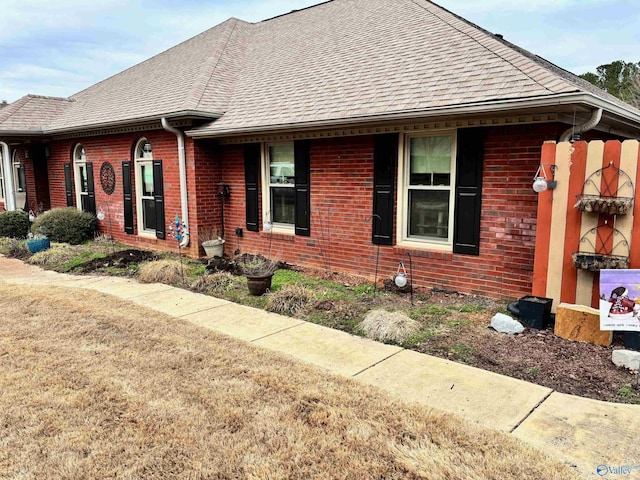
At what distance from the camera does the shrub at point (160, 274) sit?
816 cm

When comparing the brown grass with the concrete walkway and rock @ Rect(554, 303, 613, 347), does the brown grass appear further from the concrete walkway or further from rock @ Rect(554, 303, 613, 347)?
rock @ Rect(554, 303, 613, 347)

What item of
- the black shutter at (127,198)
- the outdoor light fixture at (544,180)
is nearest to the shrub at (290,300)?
the outdoor light fixture at (544,180)

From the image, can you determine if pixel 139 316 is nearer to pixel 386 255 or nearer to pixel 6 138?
pixel 386 255

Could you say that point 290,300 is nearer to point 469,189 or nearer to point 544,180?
point 469,189

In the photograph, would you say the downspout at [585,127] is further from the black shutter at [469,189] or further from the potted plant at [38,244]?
the potted plant at [38,244]

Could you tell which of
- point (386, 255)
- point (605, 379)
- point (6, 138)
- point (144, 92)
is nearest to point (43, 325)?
point (386, 255)

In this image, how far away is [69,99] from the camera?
15.8 metres

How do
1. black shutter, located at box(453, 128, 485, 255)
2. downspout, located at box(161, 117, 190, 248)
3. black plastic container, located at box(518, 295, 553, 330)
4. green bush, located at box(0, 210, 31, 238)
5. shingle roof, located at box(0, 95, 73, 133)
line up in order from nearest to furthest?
black plastic container, located at box(518, 295, 553, 330)
black shutter, located at box(453, 128, 485, 255)
downspout, located at box(161, 117, 190, 248)
green bush, located at box(0, 210, 31, 238)
shingle roof, located at box(0, 95, 73, 133)

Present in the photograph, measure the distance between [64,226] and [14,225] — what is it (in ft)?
7.46

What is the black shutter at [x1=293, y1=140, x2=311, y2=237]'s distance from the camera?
821 centimetres

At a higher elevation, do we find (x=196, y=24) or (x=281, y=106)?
(x=196, y=24)

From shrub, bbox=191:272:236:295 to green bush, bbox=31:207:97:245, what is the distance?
601cm

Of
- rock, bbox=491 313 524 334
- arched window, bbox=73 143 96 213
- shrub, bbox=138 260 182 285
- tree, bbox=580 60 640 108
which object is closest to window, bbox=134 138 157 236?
arched window, bbox=73 143 96 213

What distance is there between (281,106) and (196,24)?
15.6 metres
